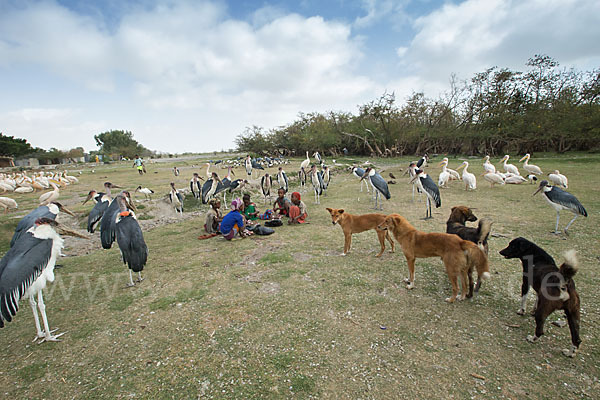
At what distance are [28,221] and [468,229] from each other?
7174mm

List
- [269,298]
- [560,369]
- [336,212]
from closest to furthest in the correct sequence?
1. [560,369]
2. [269,298]
3. [336,212]

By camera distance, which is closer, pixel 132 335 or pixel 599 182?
pixel 132 335

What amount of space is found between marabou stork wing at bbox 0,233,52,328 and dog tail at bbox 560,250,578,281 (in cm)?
545

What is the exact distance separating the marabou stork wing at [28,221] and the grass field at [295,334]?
1020 mm

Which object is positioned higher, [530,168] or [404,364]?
[530,168]

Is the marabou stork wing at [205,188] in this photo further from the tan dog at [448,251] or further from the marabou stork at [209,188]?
the tan dog at [448,251]

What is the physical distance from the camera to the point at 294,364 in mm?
2688

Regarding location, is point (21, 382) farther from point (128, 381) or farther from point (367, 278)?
point (367, 278)

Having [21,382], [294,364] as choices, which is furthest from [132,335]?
[294,364]

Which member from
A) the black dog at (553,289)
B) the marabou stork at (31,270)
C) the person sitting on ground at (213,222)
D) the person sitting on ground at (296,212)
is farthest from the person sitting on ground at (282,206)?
the black dog at (553,289)

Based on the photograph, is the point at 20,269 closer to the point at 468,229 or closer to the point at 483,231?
the point at 483,231

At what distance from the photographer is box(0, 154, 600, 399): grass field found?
246cm

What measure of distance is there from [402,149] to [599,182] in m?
22.8

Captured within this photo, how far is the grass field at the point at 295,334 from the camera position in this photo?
96.8 inches
